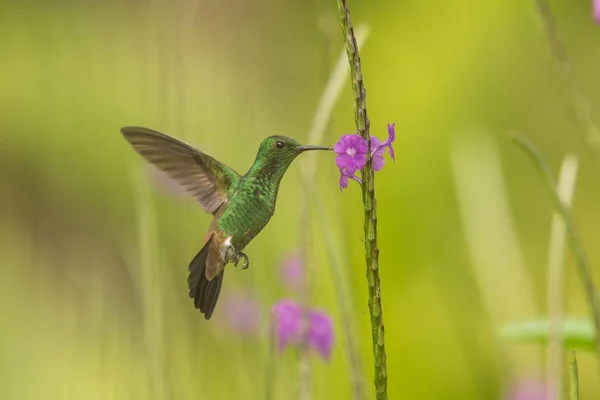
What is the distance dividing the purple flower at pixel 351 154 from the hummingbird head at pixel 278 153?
0.10m

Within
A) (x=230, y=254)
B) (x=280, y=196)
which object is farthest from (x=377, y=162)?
(x=280, y=196)

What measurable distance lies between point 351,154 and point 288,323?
66 centimetres

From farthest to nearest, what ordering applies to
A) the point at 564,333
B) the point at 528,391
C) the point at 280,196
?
the point at 280,196
the point at 528,391
the point at 564,333

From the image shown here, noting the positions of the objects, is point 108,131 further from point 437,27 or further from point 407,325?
point 407,325

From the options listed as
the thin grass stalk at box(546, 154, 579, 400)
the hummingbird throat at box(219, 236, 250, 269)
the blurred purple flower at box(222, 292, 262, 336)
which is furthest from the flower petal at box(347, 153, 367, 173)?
the blurred purple flower at box(222, 292, 262, 336)

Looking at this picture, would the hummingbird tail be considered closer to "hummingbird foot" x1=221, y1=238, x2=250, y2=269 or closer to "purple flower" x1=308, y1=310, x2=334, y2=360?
"hummingbird foot" x1=221, y1=238, x2=250, y2=269

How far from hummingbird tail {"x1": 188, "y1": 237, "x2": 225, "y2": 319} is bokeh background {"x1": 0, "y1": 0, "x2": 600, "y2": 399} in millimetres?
215

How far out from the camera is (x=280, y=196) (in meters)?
3.53

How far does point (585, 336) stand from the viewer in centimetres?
118

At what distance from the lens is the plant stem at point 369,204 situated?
1.84 ft

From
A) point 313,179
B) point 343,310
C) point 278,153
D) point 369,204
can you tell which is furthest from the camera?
point 313,179

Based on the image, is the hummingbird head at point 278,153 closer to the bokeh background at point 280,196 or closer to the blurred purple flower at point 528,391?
the bokeh background at point 280,196

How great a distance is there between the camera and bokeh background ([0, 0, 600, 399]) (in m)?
1.62

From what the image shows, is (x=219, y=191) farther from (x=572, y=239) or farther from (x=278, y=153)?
(x=572, y=239)
